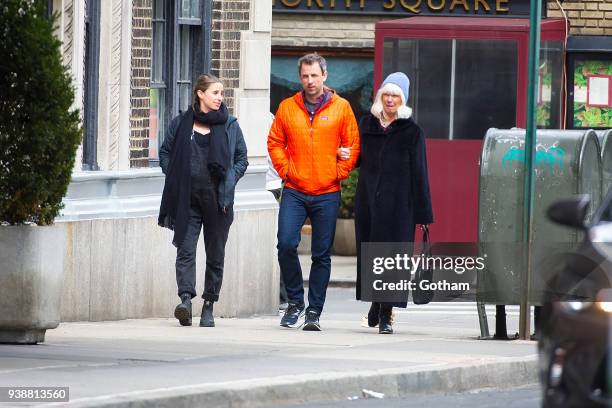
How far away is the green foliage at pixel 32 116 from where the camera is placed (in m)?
10.2

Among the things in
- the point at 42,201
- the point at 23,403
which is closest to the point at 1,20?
the point at 42,201

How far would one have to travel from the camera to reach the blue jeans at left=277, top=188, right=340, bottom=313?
1264 centimetres

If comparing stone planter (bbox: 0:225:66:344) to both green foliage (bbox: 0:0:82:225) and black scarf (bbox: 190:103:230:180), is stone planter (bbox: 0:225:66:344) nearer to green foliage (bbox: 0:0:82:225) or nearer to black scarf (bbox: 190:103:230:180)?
green foliage (bbox: 0:0:82:225)

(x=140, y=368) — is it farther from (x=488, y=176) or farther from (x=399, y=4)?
(x=399, y=4)

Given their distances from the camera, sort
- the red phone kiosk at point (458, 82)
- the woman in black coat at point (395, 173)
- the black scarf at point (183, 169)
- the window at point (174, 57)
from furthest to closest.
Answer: the red phone kiosk at point (458, 82) → the window at point (174, 57) → the black scarf at point (183, 169) → the woman in black coat at point (395, 173)

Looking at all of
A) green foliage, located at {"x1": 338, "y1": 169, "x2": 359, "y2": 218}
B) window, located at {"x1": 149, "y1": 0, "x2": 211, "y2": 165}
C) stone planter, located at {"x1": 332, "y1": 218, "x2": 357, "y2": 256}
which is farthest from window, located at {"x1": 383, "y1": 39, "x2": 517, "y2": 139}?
window, located at {"x1": 149, "y1": 0, "x2": 211, "y2": 165}

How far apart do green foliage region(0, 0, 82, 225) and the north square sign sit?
16365 millimetres

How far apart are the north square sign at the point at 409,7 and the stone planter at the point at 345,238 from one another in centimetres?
358

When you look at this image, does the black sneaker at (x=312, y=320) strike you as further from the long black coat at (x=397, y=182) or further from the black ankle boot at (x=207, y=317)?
the black ankle boot at (x=207, y=317)

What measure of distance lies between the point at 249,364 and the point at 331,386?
2.62 feet

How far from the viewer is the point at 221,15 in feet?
53.1

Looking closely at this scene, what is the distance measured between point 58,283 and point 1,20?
1685 mm

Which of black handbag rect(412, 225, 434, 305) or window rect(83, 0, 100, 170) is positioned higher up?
window rect(83, 0, 100, 170)

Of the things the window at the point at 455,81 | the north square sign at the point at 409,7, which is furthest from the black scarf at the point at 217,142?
the north square sign at the point at 409,7
